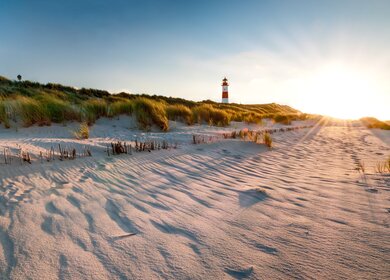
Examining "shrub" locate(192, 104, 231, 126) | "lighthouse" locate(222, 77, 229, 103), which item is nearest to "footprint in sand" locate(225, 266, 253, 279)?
"shrub" locate(192, 104, 231, 126)

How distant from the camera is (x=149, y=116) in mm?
9000

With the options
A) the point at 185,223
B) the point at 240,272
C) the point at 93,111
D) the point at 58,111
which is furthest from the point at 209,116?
the point at 240,272

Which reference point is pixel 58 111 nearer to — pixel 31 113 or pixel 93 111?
pixel 31 113

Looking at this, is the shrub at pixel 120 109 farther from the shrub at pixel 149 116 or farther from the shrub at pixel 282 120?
the shrub at pixel 282 120

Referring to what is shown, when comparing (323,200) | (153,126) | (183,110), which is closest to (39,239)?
(323,200)

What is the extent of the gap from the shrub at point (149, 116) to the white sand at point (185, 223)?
489 cm

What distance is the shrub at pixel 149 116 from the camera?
8.72 m

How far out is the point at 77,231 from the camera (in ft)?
6.36

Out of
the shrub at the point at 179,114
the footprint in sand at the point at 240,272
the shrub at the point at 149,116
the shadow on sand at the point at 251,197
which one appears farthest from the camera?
the shrub at the point at 179,114

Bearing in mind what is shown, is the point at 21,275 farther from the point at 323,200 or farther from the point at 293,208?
the point at 323,200

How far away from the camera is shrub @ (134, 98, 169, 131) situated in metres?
8.72

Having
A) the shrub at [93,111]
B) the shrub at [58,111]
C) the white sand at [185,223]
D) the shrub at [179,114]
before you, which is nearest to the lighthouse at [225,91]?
the shrub at [179,114]

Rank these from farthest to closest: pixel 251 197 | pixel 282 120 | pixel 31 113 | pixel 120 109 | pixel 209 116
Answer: pixel 282 120, pixel 209 116, pixel 120 109, pixel 31 113, pixel 251 197

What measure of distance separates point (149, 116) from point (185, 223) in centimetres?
720
